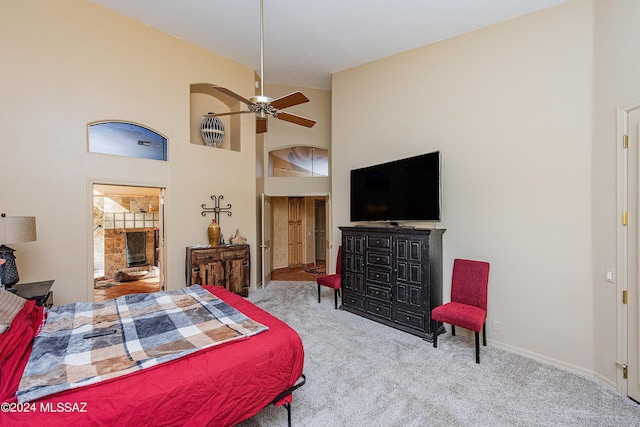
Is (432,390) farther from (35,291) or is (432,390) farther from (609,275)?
(35,291)

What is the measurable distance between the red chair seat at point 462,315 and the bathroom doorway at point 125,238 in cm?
573

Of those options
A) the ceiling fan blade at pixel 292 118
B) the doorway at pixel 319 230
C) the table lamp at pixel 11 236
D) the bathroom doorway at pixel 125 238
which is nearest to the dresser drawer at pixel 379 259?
the ceiling fan blade at pixel 292 118

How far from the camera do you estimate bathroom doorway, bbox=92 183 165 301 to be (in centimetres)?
642

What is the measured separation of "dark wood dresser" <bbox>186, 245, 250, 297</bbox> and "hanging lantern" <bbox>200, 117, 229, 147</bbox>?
6.24 ft

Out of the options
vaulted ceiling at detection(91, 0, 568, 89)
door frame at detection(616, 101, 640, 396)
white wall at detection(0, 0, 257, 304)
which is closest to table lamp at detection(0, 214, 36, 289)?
white wall at detection(0, 0, 257, 304)

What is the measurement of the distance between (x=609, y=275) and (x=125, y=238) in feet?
28.3

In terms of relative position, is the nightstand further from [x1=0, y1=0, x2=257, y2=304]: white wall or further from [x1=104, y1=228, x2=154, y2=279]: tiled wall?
[x1=104, y1=228, x2=154, y2=279]: tiled wall

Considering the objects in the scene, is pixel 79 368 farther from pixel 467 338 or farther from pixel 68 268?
pixel 467 338

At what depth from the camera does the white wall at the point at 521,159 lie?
2.76 m

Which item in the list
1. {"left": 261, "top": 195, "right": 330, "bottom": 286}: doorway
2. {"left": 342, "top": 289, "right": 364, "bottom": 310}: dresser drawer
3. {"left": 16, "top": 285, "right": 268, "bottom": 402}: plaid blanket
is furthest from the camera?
{"left": 261, "top": 195, "right": 330, "bottom": 286}: doorway

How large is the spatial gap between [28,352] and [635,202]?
448 centimetres

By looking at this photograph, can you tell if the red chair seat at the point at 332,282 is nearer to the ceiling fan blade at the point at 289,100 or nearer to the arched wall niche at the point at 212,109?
the ceiling fan blade at the point at 289,100

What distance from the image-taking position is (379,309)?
387 centimetres

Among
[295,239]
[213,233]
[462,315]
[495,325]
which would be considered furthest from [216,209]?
[495,325]
